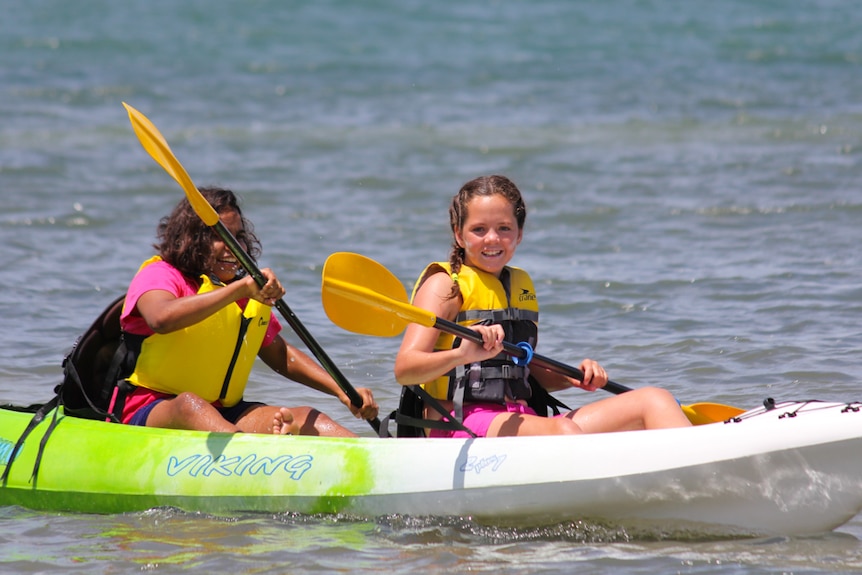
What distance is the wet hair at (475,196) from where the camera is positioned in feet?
12.4

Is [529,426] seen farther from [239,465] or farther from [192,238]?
[192,238]

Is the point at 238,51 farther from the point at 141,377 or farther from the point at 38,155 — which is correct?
the point at 141,377

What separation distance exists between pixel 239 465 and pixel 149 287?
66 cm

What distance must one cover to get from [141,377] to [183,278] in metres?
0.36

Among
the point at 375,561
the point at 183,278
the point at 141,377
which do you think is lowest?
the point at 375,561

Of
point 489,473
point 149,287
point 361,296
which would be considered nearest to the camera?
point 489,473

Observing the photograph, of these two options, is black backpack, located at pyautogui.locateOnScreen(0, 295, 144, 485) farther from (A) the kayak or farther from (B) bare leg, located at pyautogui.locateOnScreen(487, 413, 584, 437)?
(B) bare leg, located at pyautogui.locateOnScreen(487, 413, 584, 437)

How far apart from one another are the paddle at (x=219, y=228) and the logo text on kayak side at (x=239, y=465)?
0.38m

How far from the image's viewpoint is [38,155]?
11453mm

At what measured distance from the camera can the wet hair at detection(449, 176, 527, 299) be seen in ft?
12.4

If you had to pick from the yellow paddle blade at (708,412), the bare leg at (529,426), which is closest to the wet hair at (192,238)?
the bare leg at (529,426)

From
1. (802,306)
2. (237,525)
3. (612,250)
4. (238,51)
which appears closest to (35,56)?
(238,51)

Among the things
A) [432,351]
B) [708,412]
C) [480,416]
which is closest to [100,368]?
[432,351]

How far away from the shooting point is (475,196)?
3.79 meters
